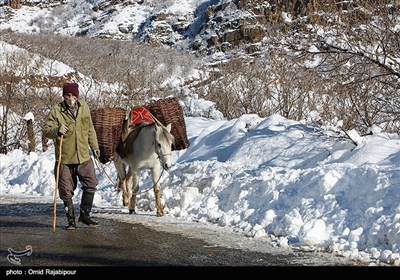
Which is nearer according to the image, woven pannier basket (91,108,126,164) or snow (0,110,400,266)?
snow (0,110,400,266)

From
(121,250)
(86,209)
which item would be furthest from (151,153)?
(121,250)

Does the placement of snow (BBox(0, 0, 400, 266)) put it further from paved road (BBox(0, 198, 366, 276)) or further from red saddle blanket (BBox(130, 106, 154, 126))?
red saddle blanket (BBox(130, 106, 154, 126))

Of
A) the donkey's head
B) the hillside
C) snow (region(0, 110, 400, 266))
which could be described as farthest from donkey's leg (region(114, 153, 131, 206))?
the hillside

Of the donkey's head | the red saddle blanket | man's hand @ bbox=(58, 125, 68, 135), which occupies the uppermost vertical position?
the red saddle blanket

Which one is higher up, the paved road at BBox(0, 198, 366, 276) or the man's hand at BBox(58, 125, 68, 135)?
the man's hand at BBox(58, 125, 68, 135)

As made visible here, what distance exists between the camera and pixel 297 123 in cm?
1388

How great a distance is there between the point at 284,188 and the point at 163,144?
86.4 inches

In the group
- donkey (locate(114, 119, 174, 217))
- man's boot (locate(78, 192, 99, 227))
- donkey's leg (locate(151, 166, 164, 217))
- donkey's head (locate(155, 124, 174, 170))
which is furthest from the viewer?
donkey's leg (locate(151, 166, 164, 217))

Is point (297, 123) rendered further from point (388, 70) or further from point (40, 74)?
point (40, 74)

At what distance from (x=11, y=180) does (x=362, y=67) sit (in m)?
9.73

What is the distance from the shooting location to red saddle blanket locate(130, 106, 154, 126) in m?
10.6

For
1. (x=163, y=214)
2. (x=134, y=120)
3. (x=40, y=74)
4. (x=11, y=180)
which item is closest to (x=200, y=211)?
(x=163, y=214)

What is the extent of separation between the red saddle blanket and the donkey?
232 mm

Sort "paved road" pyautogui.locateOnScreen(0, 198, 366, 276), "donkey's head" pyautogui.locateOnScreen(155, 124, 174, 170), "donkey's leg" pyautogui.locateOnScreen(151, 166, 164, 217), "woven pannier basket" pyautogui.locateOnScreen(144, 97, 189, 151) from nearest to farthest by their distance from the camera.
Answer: "paved road" pyautogui.locateOnScreen(0, 198, 366, 276) < "donkey's head" pyautogui.locateOnScreen(155, 124, 174, 170) < "donkey's leg" pyautogui.locateOnScreen(151, 166, 164, 217) < "woven pannier basket" pyautogui.locateOnScreen(144, 97, 189, 151)
